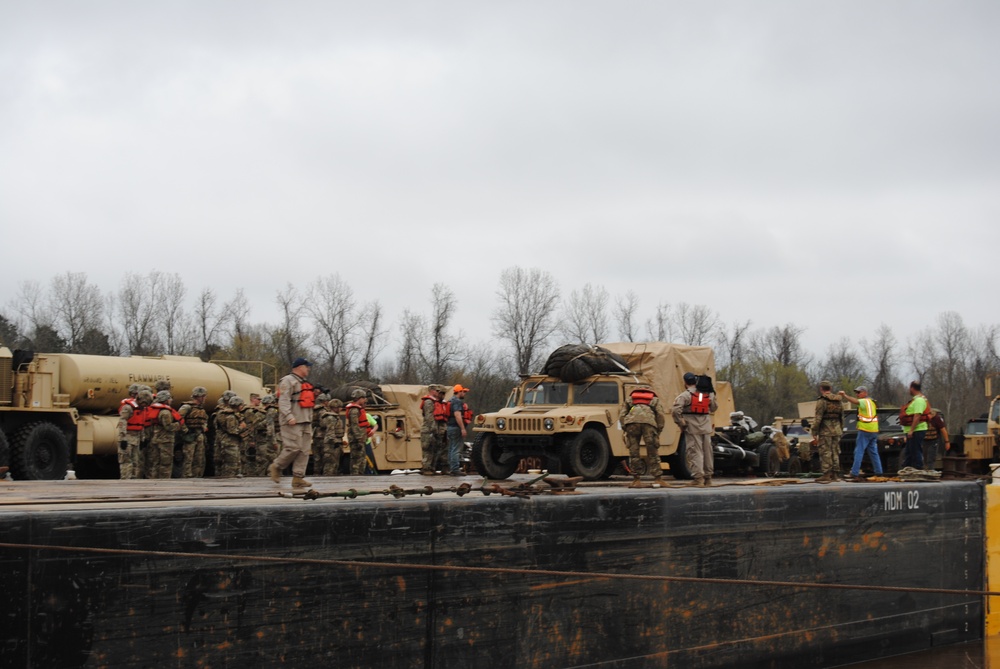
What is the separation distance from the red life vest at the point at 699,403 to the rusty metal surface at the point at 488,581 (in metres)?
1.77

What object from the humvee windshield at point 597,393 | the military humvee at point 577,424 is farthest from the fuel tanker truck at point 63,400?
the humvee windshield at point 597,393

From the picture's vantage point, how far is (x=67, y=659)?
538 cm

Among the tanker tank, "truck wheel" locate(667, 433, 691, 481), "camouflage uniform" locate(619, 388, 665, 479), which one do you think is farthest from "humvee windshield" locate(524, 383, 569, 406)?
the tanker tank

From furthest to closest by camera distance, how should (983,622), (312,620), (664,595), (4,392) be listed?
(4,392), (983,622), (664,595), (312,620)

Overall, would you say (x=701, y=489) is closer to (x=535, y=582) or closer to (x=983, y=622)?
(x=535, y=582)

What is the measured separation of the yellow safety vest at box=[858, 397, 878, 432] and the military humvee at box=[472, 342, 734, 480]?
268 centimetres

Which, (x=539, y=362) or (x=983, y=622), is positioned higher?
(x=539, y=362)

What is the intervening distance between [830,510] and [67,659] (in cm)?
664

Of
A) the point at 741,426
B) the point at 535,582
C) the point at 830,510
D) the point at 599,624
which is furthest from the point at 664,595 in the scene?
the point at 741,426

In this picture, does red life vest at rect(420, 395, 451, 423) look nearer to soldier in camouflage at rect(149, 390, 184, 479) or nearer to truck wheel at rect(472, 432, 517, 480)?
truck wheel at rect(472, 432, 517, 480)

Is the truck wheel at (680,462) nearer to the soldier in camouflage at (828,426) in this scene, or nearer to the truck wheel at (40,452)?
the soldier in camouflage at (828,426)

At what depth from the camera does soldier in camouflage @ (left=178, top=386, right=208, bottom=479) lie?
1606 centimetres

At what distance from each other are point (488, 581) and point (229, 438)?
33.4 ft

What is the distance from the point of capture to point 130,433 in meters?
14.7
